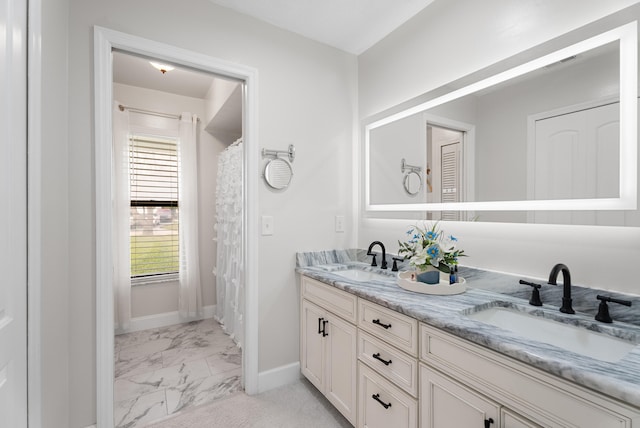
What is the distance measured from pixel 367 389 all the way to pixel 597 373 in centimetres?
102

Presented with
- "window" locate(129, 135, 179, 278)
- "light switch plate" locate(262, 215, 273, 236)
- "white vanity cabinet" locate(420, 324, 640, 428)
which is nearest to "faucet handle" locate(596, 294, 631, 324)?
"white vanity cabinet" locate(420, 324, 640, 428)

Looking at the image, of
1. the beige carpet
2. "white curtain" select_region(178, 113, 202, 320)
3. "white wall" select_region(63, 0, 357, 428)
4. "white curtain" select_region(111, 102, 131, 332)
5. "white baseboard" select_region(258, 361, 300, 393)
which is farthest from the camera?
"white curtain" select_region(178, 113, 202, 320)

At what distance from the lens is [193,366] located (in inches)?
95.3

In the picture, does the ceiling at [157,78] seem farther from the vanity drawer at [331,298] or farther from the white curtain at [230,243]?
the vanity drawer at [331,298]

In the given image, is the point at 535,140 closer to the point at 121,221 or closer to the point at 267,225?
the point at 267,225

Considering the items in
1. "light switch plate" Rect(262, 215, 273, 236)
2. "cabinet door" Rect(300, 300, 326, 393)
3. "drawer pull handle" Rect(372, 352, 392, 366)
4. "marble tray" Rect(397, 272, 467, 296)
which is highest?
"light switch plate" Rect(262, 215, 273, 236)

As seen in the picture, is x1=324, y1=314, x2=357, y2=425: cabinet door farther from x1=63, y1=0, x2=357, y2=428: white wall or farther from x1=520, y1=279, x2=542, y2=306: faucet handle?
x1=520, y1=279, x2=542, y2=306: faucet handle

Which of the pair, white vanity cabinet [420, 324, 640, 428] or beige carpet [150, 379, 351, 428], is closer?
white vanity cabinet [420, 324, 640, 428]

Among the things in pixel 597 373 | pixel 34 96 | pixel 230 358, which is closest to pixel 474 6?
pixel 597 373

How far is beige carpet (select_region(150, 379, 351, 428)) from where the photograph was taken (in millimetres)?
1745

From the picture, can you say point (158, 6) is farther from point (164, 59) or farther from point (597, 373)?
point (597, 373)

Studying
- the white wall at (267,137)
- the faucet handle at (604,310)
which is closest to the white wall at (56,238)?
the white wall at (267,137)

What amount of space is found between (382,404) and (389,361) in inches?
8.5

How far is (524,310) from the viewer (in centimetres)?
126
